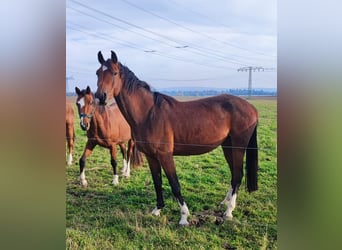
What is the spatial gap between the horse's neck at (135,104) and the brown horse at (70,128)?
35cm

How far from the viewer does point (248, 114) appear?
7.70 ft

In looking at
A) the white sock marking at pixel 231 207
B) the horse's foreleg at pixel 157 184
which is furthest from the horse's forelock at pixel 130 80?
the white sock marking at pixel 231 207

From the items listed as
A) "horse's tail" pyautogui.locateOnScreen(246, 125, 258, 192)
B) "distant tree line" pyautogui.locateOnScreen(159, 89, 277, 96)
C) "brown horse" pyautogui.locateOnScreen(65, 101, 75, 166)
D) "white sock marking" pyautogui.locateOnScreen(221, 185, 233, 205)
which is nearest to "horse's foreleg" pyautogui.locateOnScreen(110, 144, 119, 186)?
"brown horse" pyautogui.locateOnScreen(65, 101, 75, 166)

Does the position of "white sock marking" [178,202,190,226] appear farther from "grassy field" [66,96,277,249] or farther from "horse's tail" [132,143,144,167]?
"horse's tail" [132,143,144,167]

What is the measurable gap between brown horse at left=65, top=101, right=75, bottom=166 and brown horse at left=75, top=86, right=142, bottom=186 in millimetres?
73

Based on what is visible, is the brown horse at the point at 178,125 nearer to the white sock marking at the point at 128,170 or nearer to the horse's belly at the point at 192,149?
the horse's belly at the point at 192,149
